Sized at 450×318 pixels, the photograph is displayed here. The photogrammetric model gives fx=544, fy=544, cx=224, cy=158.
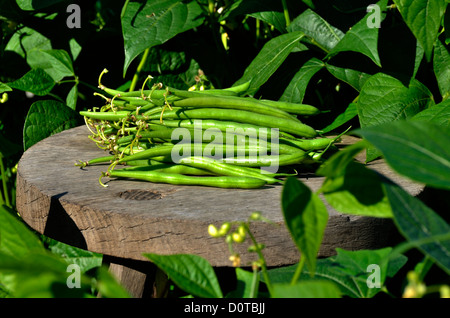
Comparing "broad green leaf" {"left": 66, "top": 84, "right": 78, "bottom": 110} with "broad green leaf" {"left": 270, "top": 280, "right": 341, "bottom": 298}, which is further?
"broad green leaf" {"left": 66, "top": 84, "right": 78, "bottom": 110}

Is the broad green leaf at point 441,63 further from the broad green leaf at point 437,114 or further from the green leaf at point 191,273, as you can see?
the green leaf at point 191,273

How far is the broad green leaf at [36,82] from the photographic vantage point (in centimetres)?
188

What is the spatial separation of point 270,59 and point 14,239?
1.19m

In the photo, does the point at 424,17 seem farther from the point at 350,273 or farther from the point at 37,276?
the point at 37,276

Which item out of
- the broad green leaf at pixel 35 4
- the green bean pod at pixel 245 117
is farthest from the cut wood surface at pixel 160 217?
the broad green leaf at pixel 35 4

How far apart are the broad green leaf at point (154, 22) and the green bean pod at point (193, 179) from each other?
39 cm

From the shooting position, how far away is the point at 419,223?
18.2 inches

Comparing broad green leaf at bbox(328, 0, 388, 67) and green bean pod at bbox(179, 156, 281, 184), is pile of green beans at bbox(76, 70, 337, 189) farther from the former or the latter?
broad green leaf at bbox(328, 0, 388, 67)

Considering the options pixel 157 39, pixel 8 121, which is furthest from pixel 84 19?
pixel 157 39

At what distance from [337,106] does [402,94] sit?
429 millimetres

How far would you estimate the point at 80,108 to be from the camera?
2.26 metres

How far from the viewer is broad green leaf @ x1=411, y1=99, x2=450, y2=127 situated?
52.5 inches

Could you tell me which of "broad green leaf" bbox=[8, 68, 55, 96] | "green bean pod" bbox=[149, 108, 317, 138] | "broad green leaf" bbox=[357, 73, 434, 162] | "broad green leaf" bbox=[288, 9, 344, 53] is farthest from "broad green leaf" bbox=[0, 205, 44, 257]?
"broad green leaf" bbox=[8, 68, 55, 96]

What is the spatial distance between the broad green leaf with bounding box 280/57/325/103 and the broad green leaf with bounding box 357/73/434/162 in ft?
0.68
